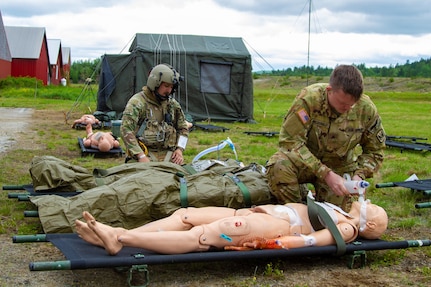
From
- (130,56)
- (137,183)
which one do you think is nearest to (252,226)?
(137,183)

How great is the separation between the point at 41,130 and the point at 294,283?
1144 cm

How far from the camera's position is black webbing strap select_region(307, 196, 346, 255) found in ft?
13.7

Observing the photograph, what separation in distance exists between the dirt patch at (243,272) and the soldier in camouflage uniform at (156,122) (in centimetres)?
230

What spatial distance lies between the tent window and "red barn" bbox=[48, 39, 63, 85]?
40144 mm

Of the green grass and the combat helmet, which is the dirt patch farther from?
the combat helmet

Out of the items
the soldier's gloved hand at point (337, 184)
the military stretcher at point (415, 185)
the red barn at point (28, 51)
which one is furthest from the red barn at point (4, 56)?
the soldier's gloved hand at point (337, 184)

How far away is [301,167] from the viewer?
205 inches

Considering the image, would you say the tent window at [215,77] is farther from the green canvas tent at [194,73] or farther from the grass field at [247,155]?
the grass field at [247,155]

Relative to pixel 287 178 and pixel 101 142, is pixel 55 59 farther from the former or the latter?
pixel 287 178

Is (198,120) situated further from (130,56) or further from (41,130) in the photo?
(41,130)

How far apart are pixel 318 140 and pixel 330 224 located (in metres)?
1.14

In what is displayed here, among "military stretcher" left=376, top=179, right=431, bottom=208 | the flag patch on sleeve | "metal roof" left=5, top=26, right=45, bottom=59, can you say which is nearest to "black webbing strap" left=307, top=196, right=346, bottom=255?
the flag patch on sleeve

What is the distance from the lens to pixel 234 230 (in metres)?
4.07

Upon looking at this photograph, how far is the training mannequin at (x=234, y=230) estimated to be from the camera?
12.6 feet
